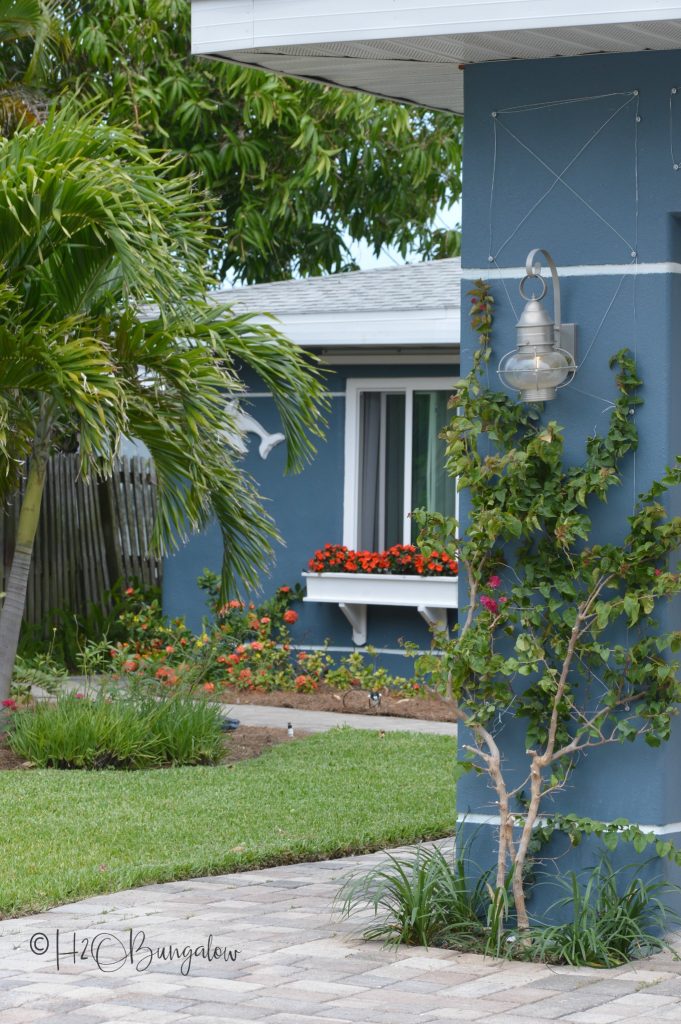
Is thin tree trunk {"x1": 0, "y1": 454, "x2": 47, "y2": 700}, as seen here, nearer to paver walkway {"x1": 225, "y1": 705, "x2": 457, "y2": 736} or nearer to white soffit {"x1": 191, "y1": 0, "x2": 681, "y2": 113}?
paver walkway {"x1": 225, "y1": 705, "x2": 457, "y2": 736}

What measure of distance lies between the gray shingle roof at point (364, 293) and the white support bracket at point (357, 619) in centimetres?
262

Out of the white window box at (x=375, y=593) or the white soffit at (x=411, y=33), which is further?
the white window box at (x=375, y=593)

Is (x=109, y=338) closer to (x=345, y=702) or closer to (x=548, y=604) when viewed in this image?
(x=345, y=702)

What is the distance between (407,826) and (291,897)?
1.38 metres

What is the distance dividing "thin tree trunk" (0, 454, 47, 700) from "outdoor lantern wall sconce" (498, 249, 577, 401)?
4.88 metres

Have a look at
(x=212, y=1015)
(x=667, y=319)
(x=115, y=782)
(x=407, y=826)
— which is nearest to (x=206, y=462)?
(x=115, y=782)

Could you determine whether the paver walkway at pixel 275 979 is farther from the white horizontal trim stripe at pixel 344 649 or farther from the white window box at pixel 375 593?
the white horizontal trim stripe at pixel 344 649

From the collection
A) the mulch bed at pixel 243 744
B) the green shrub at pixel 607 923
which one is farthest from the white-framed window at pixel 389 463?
the green shrub at pixel 607 923

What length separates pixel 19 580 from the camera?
31.3 feet

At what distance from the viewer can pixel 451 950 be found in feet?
17.4

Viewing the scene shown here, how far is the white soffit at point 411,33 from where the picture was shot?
5148mm

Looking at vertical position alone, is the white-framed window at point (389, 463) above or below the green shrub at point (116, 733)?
above

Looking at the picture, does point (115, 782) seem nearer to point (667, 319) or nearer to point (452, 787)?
point (452, 787)

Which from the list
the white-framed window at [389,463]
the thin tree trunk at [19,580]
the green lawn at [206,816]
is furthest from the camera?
the white-framed window at [389,463]
